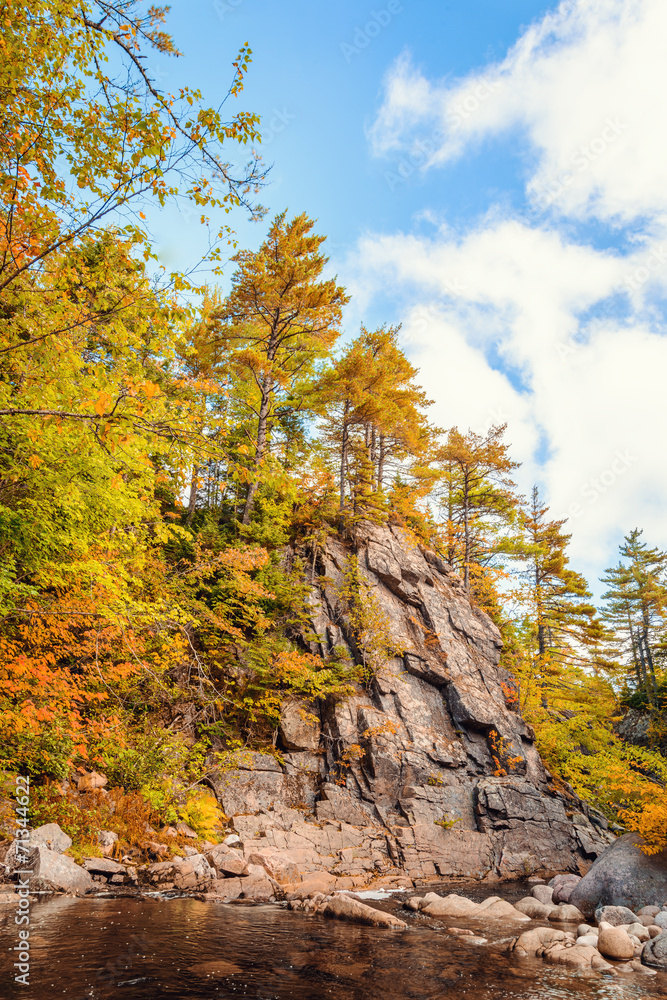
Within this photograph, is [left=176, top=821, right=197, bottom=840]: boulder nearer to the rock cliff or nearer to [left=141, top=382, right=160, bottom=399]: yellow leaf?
the rock cliff

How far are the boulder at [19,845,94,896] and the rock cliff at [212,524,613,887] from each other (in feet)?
13.7

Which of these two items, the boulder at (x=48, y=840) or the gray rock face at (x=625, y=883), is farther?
the gray rock face at (x=625, y=883)

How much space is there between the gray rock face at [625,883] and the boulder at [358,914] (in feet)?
21.1

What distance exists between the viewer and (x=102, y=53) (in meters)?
3.79

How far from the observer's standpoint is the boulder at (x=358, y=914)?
871cm

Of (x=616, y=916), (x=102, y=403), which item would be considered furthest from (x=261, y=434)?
(x=616, y=916)

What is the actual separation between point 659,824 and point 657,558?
40499mm

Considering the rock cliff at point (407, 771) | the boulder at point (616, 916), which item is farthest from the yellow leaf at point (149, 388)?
the boulder at point (616, 916)

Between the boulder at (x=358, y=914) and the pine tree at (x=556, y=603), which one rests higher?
the pine tree at (x=556, y=603)

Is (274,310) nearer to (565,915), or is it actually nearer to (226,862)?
(226,862)

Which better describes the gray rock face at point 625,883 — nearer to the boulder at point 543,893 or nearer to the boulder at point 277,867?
the boulder at point 543,893

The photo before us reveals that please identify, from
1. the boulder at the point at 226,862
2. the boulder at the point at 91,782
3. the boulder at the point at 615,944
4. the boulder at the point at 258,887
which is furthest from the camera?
the boulder at the point at 91,782

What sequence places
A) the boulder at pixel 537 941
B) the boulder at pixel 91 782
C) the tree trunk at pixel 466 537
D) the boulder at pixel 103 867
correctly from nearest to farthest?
A: the boulder at pixel 537 941 < the boulder at pixel 103 867 < the boulder at pixel 91 782 < the tree trunk at pixel 466 537

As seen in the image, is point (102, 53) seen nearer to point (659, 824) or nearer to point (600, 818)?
point (659, 824)
